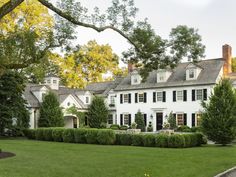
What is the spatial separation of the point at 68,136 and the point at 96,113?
1420cm

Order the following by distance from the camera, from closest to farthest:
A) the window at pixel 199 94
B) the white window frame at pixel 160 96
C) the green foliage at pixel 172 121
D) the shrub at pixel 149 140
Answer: the shrub at pixel 149 140
the window at pixel 199 94
the green foliage at pixel 172 121
the white window frame at pixel 160 96

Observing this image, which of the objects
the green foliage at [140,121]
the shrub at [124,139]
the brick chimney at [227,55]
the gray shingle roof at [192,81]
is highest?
the brick chimney at [227,55]

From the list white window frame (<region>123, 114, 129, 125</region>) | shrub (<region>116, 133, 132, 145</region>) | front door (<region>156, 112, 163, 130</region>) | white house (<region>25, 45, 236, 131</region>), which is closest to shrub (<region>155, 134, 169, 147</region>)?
shrub (<region>116, 133, 132, 145</region>)

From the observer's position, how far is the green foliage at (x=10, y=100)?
33469mm

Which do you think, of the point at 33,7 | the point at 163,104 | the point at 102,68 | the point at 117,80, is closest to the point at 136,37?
the point at 33,7

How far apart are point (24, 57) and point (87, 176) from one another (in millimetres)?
5439

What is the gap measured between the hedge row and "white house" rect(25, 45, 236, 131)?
33.2 ft

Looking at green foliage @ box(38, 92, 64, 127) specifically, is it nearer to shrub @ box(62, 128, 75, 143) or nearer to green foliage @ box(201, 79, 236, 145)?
shrub @ box(62, 128, 75, 143)

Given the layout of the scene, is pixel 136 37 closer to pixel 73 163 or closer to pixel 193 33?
pixel 193 33

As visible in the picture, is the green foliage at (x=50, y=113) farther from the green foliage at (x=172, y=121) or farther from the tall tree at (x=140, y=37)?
the tall tree at (x=140, y=37)

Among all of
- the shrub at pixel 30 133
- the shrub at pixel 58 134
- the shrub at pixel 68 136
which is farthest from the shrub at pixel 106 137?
the shrub at pixel 30 133

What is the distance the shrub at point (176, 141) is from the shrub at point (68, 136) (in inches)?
330

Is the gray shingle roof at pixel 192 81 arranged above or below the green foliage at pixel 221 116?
above

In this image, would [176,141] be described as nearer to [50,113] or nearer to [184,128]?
[184,128]
